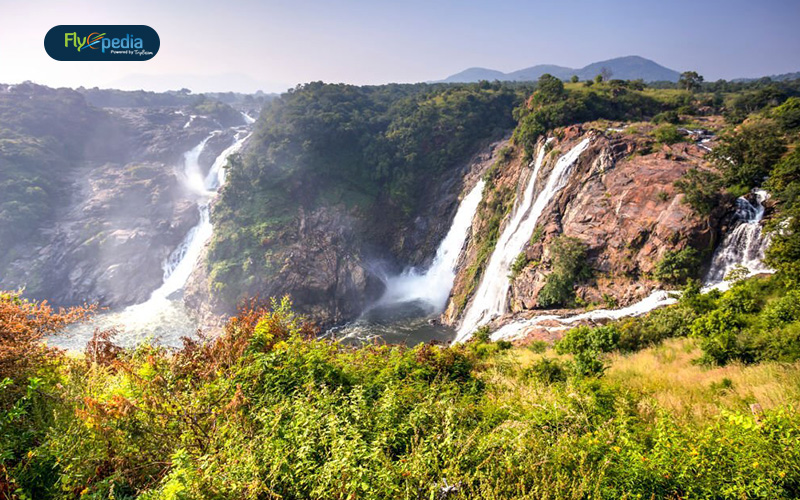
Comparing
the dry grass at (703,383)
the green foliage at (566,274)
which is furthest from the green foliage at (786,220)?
the green foliage at (566,274)

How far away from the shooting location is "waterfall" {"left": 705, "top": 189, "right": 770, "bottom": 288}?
51.3 feet

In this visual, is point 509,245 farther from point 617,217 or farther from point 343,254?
point 343,254

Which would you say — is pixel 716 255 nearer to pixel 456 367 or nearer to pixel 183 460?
pixel 456 367

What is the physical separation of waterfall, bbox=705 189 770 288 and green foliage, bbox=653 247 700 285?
0.85 meters

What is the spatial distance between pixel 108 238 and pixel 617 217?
5403 centimetres

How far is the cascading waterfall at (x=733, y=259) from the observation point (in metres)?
15.7

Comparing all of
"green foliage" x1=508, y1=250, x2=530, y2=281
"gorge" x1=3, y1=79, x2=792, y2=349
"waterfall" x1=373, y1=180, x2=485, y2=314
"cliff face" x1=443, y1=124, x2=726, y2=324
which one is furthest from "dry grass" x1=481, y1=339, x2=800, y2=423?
"waterfall" x1=373, y1=180, x2=485, y2=314

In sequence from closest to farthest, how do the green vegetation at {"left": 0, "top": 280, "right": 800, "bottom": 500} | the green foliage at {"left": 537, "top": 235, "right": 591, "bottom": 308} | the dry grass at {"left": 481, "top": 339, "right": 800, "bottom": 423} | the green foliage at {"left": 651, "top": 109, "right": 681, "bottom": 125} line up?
the green vegetation at {"left": 0, "top": 280, "right": 800, "bottom": 500}
the dry grass at {"left": 481, "top": 339, "right": 800, "bottom": 423}
the green foliage at {"left": 537, "top": 235, "right": 591, "bottom": 308}
the green foliage at {"left": 651, "top": 109, "right": 681, "bottom": 125}

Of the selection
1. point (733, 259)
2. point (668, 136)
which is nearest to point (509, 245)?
point (668, 136)

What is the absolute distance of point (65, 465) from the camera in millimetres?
4551

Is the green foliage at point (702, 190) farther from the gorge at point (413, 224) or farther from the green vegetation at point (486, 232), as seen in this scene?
the green vegetation at point (486, 232)

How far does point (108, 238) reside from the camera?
41188 mm

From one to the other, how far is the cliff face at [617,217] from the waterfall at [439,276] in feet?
36.8

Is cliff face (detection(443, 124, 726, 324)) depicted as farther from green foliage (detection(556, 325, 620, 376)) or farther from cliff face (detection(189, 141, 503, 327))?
cliff face (detection(189, 141, 503, 327))
